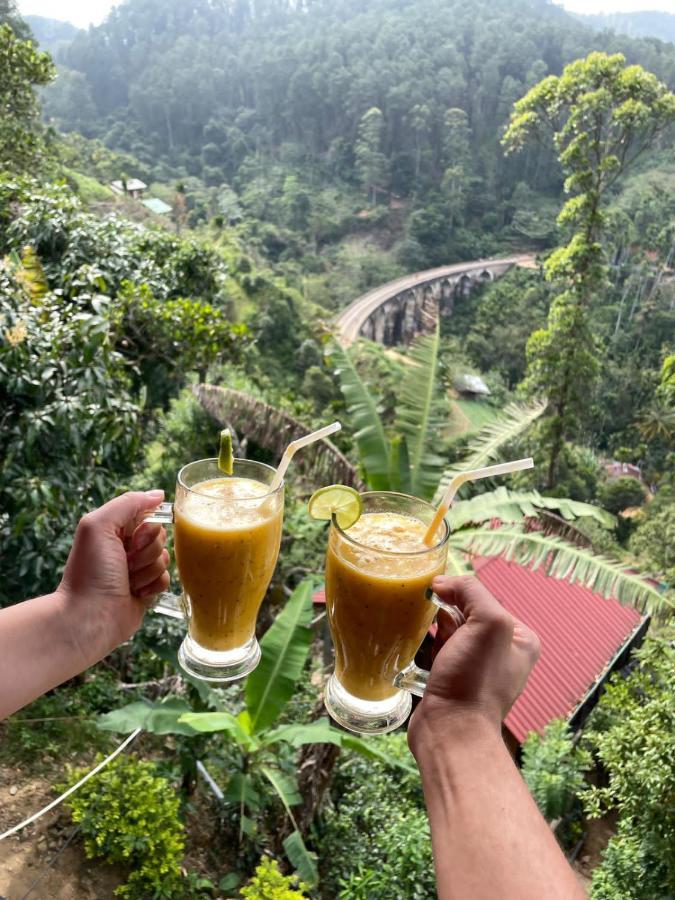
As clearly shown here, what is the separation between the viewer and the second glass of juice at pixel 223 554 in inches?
Answer: 42.6

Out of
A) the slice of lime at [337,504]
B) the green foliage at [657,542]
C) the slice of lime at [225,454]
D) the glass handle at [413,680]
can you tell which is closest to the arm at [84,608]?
the slice of lime at [225,454]

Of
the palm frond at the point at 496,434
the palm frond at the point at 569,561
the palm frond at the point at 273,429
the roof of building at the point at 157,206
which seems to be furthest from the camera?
the roof of building at the point at 157,206

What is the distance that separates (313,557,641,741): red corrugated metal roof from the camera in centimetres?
600

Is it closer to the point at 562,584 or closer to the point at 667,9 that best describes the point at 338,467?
the point at 562,584

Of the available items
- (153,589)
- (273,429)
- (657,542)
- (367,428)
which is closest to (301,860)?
(367,428)

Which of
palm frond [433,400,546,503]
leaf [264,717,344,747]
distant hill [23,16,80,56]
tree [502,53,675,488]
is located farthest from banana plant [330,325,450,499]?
distant hill [23,16,80,56]

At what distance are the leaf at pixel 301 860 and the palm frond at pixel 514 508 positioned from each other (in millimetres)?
A: 1813

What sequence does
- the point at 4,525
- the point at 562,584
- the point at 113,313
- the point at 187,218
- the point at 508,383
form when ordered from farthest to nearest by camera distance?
the point at 187,218, the point at 508,383, the point at 562,584, the point at 113,313, the point at 4,525

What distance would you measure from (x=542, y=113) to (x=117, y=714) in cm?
1669

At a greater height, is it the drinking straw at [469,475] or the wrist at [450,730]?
the drinking straw at [469,475]

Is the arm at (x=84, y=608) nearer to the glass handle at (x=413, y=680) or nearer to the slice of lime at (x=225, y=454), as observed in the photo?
the slice of lime at (x=225, y=454)

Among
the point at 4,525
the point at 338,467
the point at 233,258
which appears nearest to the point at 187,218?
the point at 233,258

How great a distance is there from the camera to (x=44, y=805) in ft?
9.71

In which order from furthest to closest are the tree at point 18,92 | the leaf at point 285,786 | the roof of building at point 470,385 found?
the roof of building at point 470,385, the tree at point 18,92, the leaf at point 285,786
